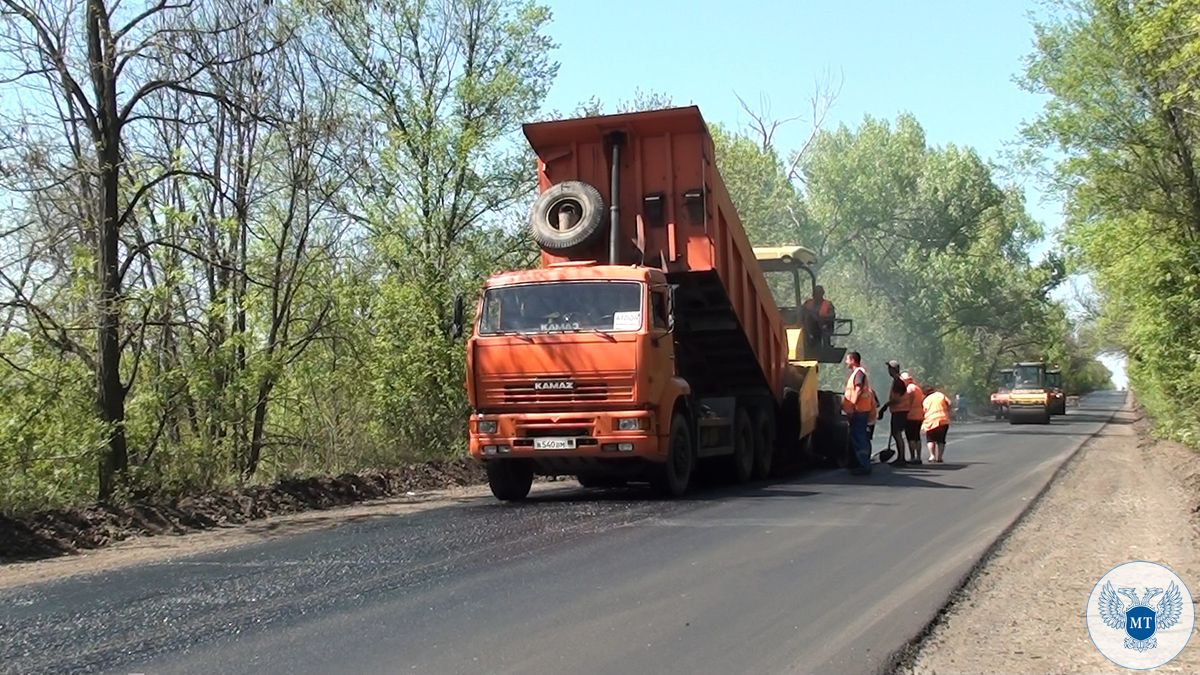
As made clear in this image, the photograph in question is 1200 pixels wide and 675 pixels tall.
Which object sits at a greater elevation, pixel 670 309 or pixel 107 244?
pixel 107 244

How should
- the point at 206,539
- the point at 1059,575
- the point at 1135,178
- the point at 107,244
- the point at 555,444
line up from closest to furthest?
the point at 1059,575, the point at 206,539, the point at 555,444, the point at 107,244, the point at 1135,178

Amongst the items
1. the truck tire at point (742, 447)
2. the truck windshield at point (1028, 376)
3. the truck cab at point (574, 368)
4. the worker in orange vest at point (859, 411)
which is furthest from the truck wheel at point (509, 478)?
the truck windshield at point (1028, 376)

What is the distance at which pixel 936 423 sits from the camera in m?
18.8

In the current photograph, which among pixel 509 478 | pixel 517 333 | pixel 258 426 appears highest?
pixel 517 333

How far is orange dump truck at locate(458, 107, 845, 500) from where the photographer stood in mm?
12312

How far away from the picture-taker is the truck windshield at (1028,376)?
1800 inches

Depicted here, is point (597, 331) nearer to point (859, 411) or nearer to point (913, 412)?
point (859, 411)

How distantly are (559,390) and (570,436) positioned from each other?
514 mm

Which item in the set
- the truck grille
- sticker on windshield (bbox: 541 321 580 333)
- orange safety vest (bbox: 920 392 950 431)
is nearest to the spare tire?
sticker on windshield (bbox: 541 321 580 333)

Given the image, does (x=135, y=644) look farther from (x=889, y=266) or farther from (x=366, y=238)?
(x=889, y=266)

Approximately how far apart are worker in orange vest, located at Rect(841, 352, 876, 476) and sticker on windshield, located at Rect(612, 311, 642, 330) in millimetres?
5498

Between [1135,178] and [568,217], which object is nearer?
[568,217]

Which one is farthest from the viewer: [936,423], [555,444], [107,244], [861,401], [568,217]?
[936,423]

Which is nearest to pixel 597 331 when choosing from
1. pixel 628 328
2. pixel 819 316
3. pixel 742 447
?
pixel 628 328
